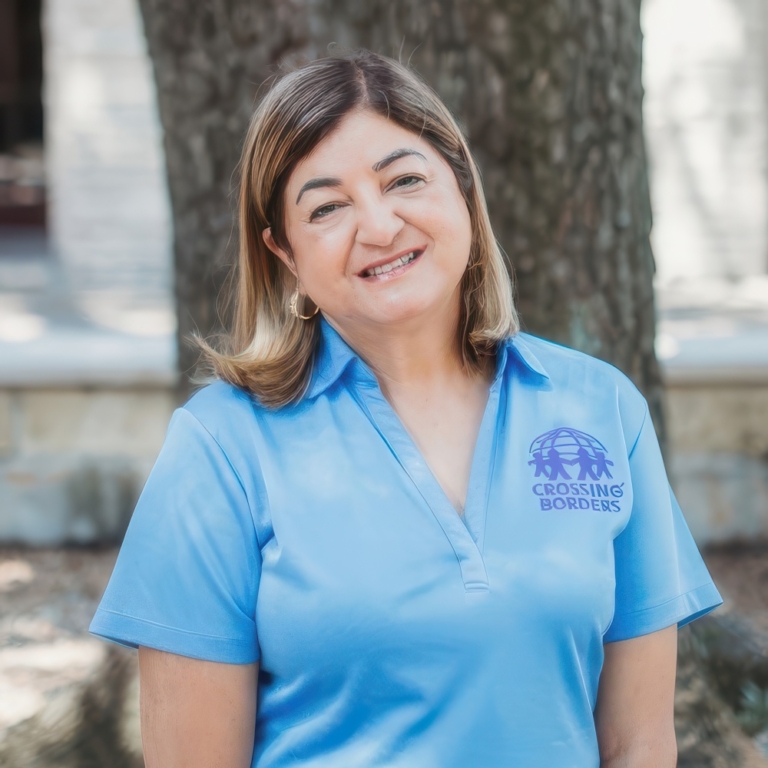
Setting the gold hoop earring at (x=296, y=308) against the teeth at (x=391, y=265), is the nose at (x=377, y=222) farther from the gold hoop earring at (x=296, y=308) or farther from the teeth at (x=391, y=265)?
the gold hoop earring at (x=296, y=308)

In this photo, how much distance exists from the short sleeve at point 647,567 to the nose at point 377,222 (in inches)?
21.1

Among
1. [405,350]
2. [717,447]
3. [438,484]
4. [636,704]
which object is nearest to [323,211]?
[405,350]

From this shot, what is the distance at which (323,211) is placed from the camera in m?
1.71

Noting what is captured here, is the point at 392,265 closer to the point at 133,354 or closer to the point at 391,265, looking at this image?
the point at 391,265

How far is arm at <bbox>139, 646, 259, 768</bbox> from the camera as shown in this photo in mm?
1535

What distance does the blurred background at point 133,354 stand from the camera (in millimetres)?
3395

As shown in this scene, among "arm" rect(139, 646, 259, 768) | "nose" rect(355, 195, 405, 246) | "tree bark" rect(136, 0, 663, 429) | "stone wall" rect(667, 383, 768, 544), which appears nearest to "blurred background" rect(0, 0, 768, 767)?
"stone wall" rect(667, 383, 768, 544)

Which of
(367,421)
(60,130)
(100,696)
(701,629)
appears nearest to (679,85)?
(60,130)

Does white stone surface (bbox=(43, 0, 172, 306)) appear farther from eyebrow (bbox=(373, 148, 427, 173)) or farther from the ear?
eyebrow (bbox=(373, 148, 427, 173))

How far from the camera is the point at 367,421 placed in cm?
168

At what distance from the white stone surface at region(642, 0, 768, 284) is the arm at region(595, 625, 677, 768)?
6.43 metres

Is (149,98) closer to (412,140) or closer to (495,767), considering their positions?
(412,140)

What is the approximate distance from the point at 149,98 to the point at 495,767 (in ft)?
23.1

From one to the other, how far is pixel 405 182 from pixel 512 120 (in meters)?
1.00
